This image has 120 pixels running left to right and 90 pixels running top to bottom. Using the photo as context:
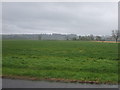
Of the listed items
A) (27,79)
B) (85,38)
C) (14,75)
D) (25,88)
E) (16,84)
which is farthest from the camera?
(85,38)

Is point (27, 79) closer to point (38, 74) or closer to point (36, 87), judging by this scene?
point (38, 74)

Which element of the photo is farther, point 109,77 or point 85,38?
point 85,38

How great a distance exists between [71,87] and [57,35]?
19014 centimetres

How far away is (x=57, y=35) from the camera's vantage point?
197 metres

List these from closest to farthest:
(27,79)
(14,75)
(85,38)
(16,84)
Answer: (16,84) < (27,79) < (14,75) < (85,38)

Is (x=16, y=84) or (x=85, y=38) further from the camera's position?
(x=85, y=38)

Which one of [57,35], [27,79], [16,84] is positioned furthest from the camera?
[57,35]

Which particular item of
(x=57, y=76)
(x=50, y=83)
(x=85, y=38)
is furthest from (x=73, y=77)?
(x=85, y=38)

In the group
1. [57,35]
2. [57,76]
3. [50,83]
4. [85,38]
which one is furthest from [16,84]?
[57,35]

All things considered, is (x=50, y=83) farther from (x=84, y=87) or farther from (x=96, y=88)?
(x=96, y=88)

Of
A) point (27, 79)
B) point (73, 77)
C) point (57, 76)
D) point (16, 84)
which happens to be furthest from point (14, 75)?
point (73, 77)

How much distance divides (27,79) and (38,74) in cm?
98

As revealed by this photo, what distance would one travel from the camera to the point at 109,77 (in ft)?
31.0

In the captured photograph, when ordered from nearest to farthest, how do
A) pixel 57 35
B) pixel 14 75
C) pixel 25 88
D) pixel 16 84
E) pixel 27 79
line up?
pixel 25 88 → pixel 16 84 → pixel 27 79 → pixel 14 75 → pixel 57 35
